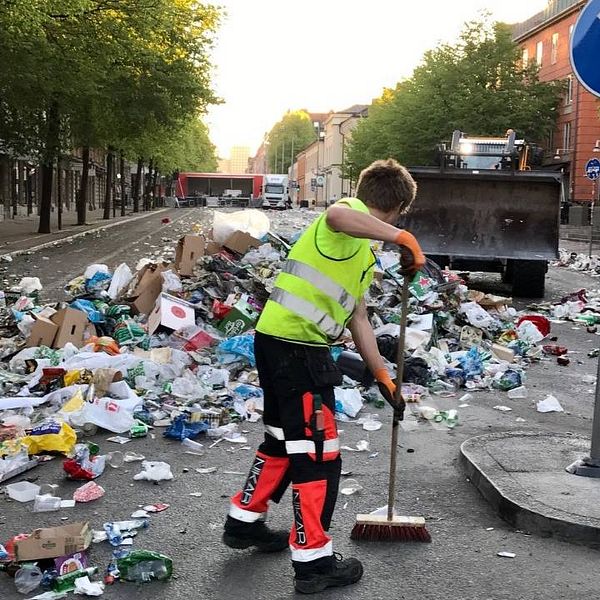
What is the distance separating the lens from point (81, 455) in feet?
16.3

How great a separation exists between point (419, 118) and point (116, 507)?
43.9 m

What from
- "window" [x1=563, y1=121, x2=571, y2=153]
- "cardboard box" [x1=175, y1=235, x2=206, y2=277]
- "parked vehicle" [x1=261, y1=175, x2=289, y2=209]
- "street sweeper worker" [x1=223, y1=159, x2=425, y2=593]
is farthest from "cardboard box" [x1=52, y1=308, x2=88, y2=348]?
Answer: "parked vehicle" [x1=261, y1=175, x2=289, y2=209]

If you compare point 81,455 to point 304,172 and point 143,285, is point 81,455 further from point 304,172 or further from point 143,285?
point 304,172

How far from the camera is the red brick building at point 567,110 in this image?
49.8 m

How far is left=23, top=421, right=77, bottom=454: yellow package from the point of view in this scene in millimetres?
5199

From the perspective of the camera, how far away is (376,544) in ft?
12.6

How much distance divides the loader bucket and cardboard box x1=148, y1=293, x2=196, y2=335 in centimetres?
617

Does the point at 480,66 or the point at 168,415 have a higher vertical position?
the point at 480,66

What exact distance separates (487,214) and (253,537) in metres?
10.9

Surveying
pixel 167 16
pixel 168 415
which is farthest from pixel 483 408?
pixel 167 16

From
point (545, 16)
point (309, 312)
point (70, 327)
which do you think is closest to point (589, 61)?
point (309, 312)

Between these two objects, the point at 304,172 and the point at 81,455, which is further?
the point at 304,172

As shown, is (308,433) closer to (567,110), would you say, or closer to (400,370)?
(400,370)

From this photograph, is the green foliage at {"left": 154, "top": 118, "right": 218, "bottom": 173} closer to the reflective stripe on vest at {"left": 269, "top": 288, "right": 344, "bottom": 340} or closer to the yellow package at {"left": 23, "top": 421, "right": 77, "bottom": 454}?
the yellow package at {"left": 23, "top": 421, "right": 77, "bottom": 454}
